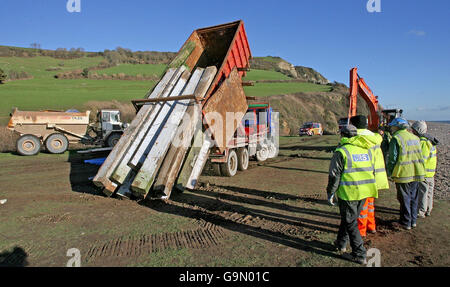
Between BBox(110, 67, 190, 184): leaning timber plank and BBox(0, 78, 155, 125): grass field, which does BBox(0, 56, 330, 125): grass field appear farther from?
BBox(110, 67, 190, 184): leaning timber plank

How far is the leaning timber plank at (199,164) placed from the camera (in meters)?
6.58

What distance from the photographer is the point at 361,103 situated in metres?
52.2

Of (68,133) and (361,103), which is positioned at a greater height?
(361,103)

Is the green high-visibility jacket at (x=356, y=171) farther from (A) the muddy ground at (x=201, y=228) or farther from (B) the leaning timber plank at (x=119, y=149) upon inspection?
(B) the leaning timber plank at (x=119, y=149)

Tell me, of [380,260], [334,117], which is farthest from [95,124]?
[334,117]

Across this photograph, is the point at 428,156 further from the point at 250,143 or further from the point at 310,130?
the point at 310,130

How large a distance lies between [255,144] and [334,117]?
3786cm

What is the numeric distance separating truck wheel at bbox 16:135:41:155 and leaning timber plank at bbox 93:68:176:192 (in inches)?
332

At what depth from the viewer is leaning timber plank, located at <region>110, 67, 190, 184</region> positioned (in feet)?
20.0
